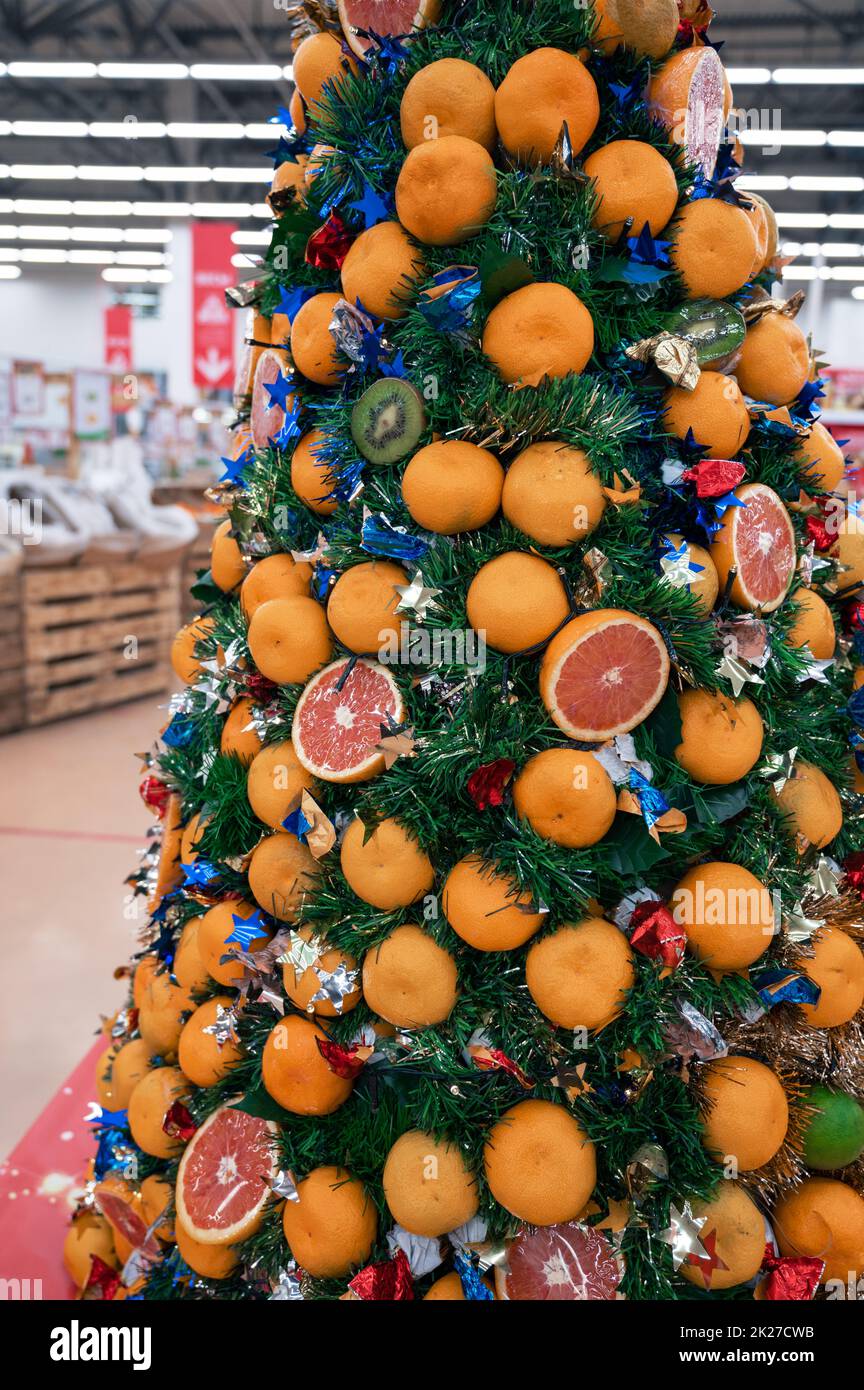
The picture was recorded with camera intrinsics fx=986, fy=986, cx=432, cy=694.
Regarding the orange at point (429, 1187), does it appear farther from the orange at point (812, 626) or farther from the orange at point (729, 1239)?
the orange at point (812, 626)

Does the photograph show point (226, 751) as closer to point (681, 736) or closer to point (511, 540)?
point (511, 540)

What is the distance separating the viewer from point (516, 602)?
1.10 metres

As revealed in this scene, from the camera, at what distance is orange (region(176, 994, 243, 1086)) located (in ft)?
4.32

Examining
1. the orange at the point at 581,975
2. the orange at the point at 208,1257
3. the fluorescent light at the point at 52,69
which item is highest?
the fluorescent light at the point at 52,69

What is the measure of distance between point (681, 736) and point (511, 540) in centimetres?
30

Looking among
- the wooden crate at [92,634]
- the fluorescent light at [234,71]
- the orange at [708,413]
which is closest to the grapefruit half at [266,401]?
the orange at [708,413]

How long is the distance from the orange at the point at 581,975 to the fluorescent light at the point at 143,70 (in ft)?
31.7

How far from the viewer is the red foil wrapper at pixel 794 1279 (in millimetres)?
1158

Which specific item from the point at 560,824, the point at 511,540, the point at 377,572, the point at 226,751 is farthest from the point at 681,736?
the point at 226,751

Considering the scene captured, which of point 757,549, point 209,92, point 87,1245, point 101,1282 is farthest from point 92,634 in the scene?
point 209,92

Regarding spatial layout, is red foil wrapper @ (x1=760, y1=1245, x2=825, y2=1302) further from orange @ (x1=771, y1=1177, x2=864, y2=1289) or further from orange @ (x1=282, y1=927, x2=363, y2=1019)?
orange @ (x1=282, y1=927, x2=363, y2=1019)

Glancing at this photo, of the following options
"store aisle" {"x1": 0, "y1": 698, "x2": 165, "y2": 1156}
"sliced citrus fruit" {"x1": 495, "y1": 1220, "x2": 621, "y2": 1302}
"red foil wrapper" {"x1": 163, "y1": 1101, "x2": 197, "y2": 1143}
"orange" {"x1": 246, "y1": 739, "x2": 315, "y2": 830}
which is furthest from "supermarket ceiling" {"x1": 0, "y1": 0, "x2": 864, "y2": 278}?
"sliced citrus fruit" {"x1": 495, "y1": 1220, "x2": 621, "y2": 1302}

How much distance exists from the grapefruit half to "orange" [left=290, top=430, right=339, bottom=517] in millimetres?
106

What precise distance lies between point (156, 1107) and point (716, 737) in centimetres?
95
